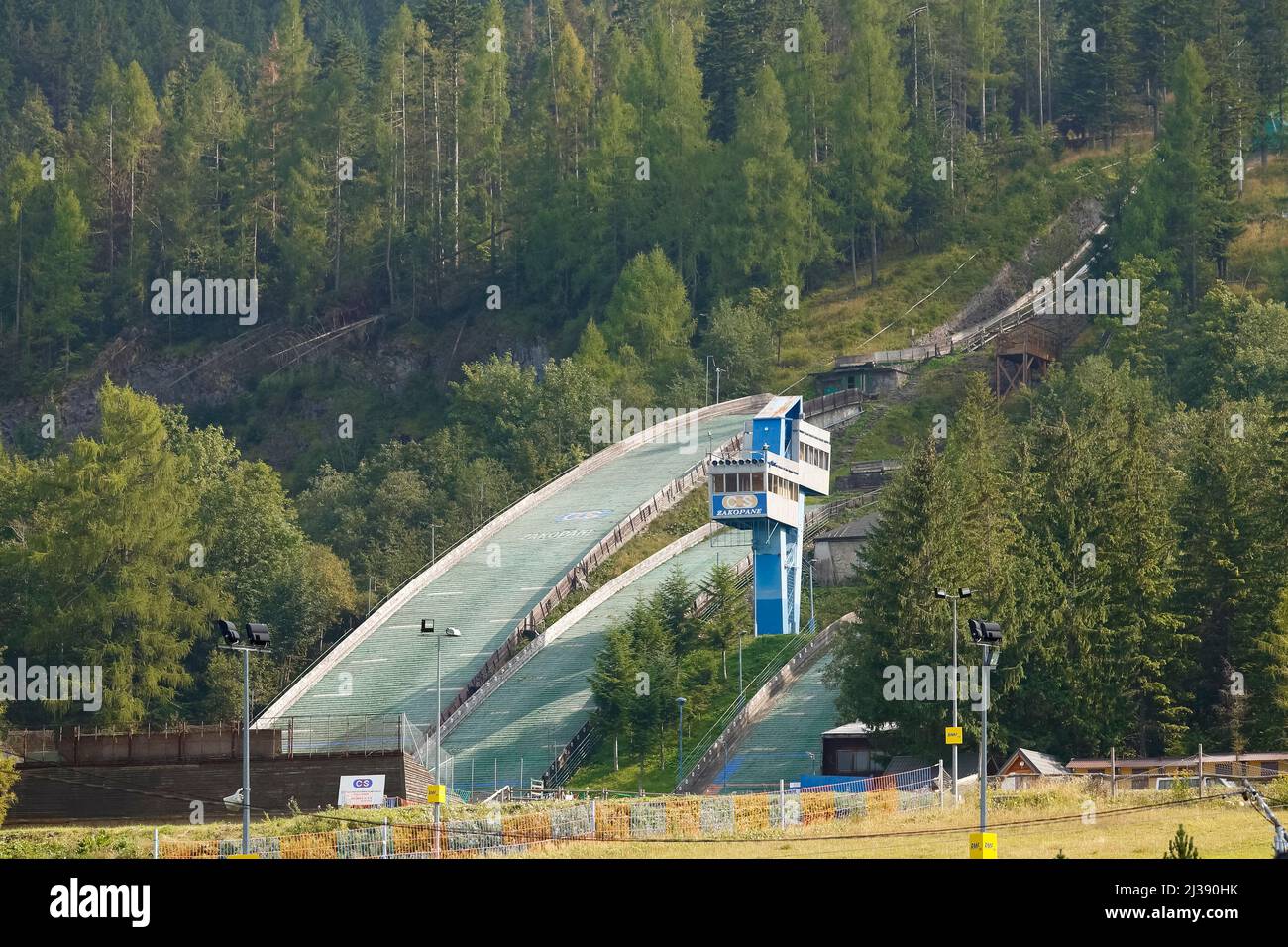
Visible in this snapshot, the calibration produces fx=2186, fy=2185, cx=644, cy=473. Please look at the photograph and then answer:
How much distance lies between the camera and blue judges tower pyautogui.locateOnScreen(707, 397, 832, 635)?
226ft

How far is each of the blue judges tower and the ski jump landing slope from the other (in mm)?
8653

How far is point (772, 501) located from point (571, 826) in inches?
1206

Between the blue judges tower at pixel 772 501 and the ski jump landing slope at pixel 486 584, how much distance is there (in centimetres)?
865

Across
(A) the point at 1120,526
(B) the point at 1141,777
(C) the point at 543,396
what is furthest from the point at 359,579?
(B) the point at 1141,777

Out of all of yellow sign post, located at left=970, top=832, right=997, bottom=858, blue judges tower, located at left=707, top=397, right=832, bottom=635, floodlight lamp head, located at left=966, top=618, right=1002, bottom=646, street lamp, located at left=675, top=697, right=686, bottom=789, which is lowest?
yellow sign post, located at left=970, top=832, right=997, bottom=858

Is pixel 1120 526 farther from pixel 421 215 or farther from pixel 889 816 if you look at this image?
pixel 421 215

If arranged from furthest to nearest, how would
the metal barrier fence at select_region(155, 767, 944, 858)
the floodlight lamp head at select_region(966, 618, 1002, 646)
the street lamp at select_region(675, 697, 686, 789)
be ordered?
the street lamp at select_region(675, 697, 686, 789), the floodlight lamp head at select_region(966, 618, 1002, 646), the metal barrier fence at select_region(155, 767, 944, 858)

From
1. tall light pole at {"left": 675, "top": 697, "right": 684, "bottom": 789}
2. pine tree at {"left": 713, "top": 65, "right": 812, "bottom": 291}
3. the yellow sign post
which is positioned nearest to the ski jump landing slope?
tall light pole at {"left": 675, "top": 697, "right": 684, "bottom": 789}

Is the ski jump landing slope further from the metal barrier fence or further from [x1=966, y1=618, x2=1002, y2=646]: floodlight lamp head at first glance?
[x1=966, y1=618, x2=1002, y2=646]: floodlight lamp head

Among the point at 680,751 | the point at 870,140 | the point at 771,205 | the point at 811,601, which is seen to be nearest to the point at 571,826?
the point at 680,751

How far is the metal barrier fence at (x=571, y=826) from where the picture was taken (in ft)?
123

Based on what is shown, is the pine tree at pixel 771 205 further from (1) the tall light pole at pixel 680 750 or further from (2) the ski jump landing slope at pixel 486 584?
(1) the tall light pole at pixel 680 750

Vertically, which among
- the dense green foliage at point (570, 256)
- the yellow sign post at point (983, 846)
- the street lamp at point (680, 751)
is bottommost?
the yellow sign post at point (983, 846)

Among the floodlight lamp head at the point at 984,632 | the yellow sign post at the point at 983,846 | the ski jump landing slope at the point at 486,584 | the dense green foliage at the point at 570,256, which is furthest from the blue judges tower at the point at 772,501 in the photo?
the yellow sign post at the point at 983,846
